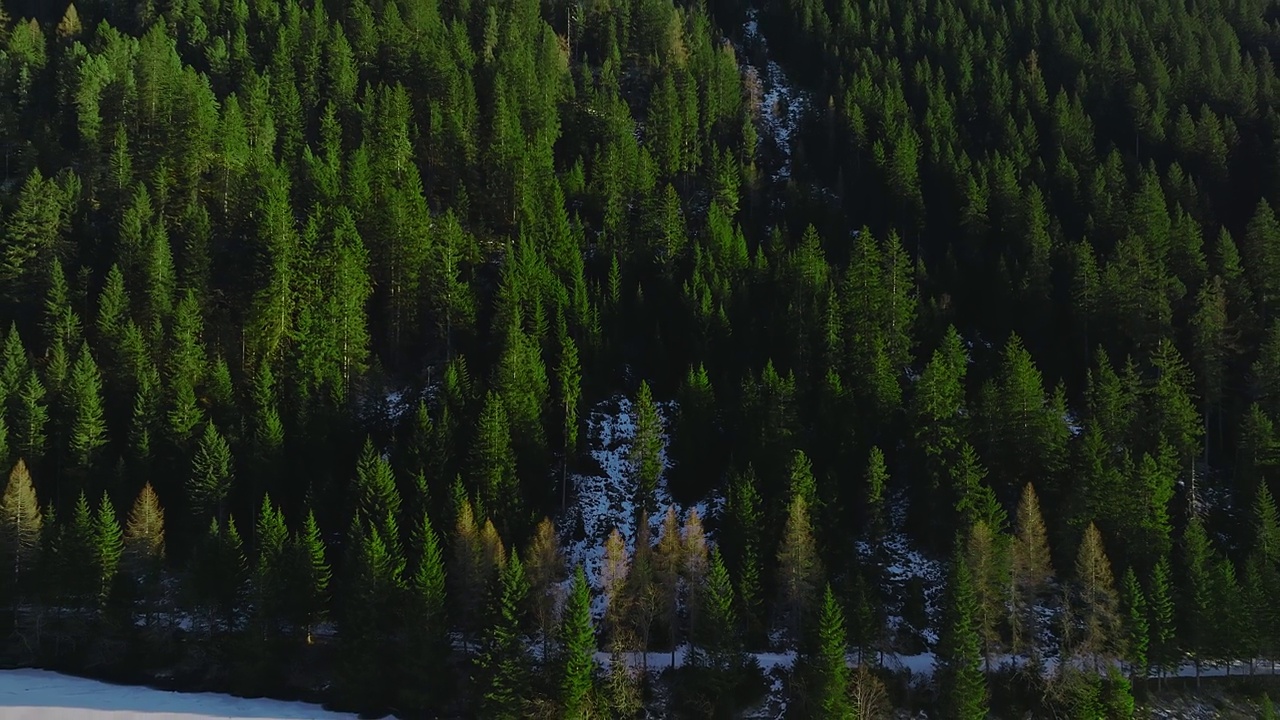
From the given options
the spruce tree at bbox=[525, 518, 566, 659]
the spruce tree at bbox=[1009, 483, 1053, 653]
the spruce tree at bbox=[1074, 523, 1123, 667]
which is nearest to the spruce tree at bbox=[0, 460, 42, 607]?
the spruce tree at bbox=[525, 518, 566, 659]

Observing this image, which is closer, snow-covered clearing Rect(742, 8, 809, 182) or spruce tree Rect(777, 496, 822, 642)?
spruce tree Rect(777, 496, 822, 642)

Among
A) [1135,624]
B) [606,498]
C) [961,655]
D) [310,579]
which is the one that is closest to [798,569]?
[961,655]

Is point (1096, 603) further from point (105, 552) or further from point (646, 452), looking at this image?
point (105, 552)

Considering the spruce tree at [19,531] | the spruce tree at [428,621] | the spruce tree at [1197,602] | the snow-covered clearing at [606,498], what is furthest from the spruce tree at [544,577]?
the spruce tree at [1197,602]

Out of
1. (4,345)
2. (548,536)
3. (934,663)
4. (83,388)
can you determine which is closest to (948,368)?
(934,663)

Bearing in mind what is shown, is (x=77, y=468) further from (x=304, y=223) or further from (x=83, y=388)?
(x=304, y=223)

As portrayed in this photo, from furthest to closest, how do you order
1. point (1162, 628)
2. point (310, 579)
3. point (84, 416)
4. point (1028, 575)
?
point (84, 416), point (310, 579), point (1028, 575), point (1162, 628)

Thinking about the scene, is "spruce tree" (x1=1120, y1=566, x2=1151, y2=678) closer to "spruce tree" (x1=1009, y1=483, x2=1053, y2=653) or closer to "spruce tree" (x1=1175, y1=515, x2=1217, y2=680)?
"spruce tree" (x1=1175, y1=515, x2=1217, y2=680)
